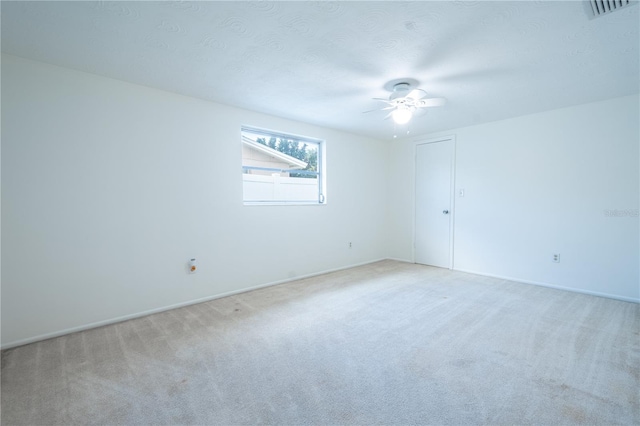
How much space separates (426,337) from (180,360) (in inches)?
78.6

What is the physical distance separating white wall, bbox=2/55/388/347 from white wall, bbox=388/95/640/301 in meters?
3.03

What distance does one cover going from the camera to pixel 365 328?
102 inches

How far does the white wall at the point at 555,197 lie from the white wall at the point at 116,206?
9.95 ft

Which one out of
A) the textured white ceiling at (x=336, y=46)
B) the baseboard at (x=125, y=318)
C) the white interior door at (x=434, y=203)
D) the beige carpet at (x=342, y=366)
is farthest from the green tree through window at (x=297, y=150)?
the beige carpet at (x=342, y=366)

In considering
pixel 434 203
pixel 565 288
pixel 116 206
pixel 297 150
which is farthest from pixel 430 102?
pixel 116 206

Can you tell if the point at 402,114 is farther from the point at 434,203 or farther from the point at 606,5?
the point at 434,203

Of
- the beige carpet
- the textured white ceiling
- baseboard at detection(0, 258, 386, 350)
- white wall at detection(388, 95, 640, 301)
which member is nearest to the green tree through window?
the textured white ceiling

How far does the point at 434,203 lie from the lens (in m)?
5.03

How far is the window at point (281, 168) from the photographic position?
383 cm

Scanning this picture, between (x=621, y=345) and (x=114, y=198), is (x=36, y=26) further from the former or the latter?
(x=621, y=345)

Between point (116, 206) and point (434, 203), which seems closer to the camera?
point (116, 206)

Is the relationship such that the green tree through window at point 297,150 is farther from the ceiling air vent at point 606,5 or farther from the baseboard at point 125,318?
the ceiling air vent at point 606,5

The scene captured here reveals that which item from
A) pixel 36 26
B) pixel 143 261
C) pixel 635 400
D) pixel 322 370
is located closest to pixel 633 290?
pixel 635 400

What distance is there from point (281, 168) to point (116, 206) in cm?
210
